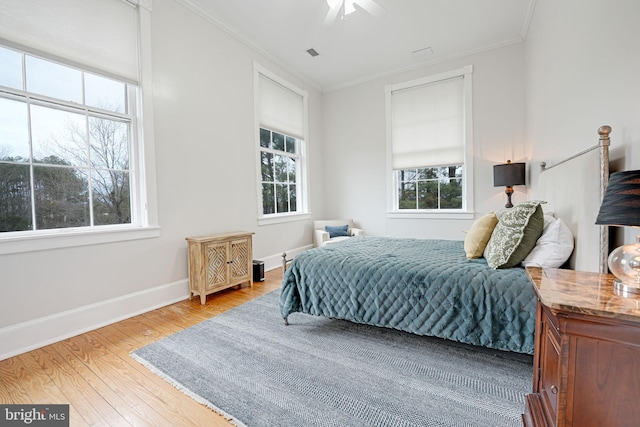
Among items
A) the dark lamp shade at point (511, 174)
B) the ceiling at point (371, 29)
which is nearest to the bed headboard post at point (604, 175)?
the ceiling at point (371, 29)

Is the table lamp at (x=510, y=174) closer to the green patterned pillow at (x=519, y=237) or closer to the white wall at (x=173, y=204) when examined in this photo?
the green patterned pillow at (x=519, y=237)

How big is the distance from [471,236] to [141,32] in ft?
11.7

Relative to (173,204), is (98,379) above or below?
below

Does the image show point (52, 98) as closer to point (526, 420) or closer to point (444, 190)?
point (526, 420)

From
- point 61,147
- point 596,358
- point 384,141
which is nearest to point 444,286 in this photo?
point 596,358

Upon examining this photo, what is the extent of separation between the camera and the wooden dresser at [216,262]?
2.98 metres

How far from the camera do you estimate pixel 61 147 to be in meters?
2.33

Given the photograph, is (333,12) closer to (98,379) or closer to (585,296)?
(585,296)

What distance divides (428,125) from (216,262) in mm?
3792

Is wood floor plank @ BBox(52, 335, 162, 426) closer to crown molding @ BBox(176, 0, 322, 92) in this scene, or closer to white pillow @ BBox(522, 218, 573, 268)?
white pillow @ BBox(522, 218, 573, 268)

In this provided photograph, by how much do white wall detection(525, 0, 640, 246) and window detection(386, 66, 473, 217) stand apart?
122 centimetres

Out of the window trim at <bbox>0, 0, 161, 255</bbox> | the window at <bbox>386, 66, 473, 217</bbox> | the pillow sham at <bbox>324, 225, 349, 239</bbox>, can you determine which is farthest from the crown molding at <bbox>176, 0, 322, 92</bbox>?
the pillow sham at <bbox>324, 225, 349, 239</bbox>

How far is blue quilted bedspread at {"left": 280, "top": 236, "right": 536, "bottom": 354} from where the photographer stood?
164cm

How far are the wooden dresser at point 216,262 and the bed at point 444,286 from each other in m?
1.10
